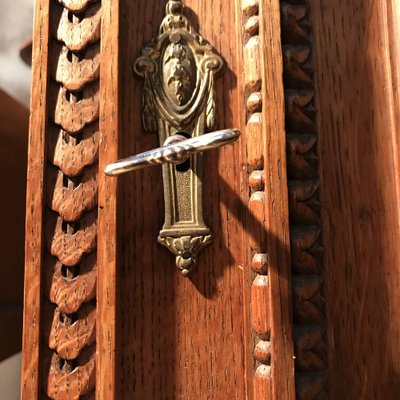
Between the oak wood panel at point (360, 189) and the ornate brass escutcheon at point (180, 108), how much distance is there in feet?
0.42

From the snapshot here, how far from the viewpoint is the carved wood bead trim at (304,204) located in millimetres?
377

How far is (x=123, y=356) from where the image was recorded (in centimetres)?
39

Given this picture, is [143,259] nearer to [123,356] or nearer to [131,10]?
[123,356]

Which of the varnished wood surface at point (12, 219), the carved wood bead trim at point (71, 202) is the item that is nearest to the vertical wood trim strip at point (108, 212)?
the carved wood bead trim at point (71, 202)

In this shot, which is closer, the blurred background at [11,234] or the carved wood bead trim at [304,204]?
the carved wood bead trim at [304,204]

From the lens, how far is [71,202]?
395mm

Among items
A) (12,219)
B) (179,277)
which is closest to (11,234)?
(12,219)

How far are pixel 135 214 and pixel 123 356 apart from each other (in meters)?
0.15

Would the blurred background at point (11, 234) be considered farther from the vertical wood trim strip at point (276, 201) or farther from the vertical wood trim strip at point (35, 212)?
the vertical wood trim strip at point (276, 201)

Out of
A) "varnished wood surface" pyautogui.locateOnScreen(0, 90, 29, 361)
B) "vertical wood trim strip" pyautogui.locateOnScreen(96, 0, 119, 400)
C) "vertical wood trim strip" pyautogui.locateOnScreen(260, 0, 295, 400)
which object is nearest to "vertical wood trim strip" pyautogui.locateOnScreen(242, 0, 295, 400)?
"vertical wood trim strip" pyautogui.locateOnScreen(260, 0, 295, 400)

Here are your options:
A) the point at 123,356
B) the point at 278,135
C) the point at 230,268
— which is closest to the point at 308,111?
the point at 278,135

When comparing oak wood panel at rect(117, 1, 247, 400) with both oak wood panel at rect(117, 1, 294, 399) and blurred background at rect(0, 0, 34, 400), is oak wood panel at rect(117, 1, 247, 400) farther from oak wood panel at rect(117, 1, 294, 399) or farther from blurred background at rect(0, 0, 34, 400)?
blurred background at rect(0, 0, 34, 400)

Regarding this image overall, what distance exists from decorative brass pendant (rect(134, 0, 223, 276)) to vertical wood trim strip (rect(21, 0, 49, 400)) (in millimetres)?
107

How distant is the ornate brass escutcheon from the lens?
400 mm
